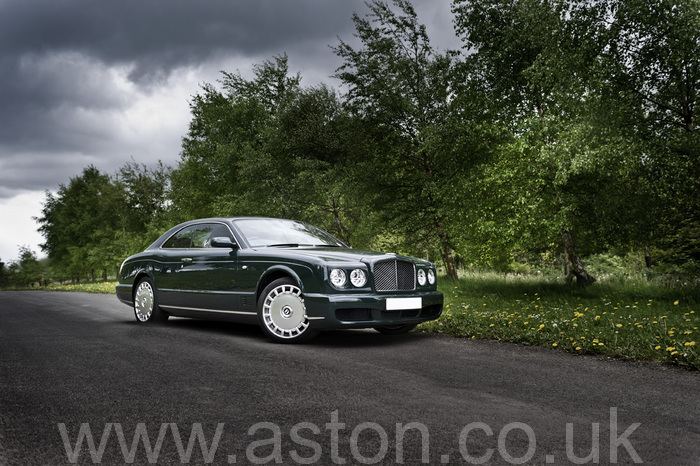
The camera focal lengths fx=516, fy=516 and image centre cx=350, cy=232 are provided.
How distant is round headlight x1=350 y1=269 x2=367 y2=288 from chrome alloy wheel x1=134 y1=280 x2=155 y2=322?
3.93m

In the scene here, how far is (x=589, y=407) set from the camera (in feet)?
11.5

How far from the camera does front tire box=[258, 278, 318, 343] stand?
606 centimetres

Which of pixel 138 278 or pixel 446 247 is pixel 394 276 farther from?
pixel 446 247

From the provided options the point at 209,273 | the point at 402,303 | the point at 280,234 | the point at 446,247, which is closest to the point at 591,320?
the point at 402,303

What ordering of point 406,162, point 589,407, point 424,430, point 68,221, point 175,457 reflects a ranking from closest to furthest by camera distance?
point 175,457 → point 424,430 → point 589,407 → point 406,162 → point 68,221

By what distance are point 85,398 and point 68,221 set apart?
2188 inches

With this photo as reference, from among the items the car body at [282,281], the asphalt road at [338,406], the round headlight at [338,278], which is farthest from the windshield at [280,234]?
the asphalt road at [338,406]

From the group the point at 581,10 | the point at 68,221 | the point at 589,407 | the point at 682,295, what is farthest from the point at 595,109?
the point at 68,221

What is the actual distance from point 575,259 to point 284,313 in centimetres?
968

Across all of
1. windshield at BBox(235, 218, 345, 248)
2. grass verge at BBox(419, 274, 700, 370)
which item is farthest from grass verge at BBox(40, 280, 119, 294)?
grass verge at BBox(419, 274, 700, 370)

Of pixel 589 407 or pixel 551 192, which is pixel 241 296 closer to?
pixel 589 407

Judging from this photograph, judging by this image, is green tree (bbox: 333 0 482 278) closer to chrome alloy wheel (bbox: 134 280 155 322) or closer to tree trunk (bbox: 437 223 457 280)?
tree trunk (bbox: 437 223 457 280)

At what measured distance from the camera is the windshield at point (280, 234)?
23.3 feet

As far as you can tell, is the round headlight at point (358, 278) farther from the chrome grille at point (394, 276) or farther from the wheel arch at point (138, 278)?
the wheel arch at point (138, 278)
